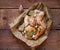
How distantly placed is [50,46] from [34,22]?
17 centimetres

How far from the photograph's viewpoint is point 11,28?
127cm

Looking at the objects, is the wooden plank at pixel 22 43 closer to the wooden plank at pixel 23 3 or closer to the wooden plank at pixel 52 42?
the wooden plank at pixel 52 42

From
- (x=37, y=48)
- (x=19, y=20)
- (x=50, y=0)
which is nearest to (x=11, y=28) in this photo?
(x=19, y=20)

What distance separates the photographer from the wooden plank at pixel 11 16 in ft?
4.26

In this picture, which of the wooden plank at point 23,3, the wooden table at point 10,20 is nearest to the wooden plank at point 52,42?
the wooden table at point 10,20

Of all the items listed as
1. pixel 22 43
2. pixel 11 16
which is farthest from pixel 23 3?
pixel 22 43

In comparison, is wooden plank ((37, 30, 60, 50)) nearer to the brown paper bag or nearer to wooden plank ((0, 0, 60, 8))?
the brown paper bag

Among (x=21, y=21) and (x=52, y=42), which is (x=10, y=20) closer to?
Result: (x=21, y=21)

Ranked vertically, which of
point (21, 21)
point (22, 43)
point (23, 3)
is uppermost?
point (23, 3)

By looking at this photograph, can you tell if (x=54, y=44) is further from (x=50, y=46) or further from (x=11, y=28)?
(x=11, y=28)

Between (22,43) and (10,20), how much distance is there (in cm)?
17

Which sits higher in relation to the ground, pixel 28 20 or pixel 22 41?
pixel 28 20

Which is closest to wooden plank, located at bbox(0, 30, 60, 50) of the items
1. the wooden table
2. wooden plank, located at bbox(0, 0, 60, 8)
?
the wooden table

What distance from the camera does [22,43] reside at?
49.9 inches
